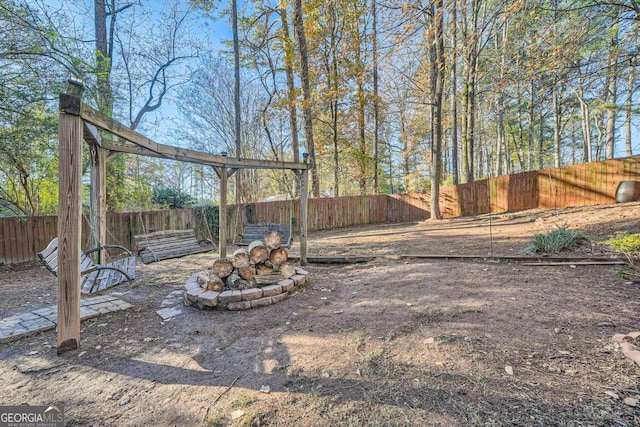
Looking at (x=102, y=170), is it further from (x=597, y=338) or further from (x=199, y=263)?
(x=597, y=338)

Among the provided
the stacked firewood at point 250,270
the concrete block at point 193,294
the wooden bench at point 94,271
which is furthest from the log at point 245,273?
the wooden bench at point 94,271

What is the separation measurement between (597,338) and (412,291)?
1.40m

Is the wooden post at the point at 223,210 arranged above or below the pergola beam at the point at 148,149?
below

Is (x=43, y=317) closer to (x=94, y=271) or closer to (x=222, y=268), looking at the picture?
(x=94, y=271)

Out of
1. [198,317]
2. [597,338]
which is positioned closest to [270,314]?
[198,317]

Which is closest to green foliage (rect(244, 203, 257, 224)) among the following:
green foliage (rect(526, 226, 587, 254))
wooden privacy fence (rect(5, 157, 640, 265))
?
wooden privacy fence (rect(5, 157, 640, 265))

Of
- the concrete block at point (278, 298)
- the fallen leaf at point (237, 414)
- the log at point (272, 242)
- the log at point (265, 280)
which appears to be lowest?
the fallen leaf at point (237, 414)

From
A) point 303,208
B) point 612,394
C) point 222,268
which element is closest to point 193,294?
point 222,268

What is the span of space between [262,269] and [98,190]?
222 centimetres

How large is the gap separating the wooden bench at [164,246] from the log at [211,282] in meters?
2.90

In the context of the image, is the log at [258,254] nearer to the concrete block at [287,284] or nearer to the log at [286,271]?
the log at [286,271]

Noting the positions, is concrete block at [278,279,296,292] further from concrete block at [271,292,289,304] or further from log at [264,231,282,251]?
log at [264,231,282,251]

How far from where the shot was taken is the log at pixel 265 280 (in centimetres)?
305

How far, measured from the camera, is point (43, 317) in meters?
2.62
